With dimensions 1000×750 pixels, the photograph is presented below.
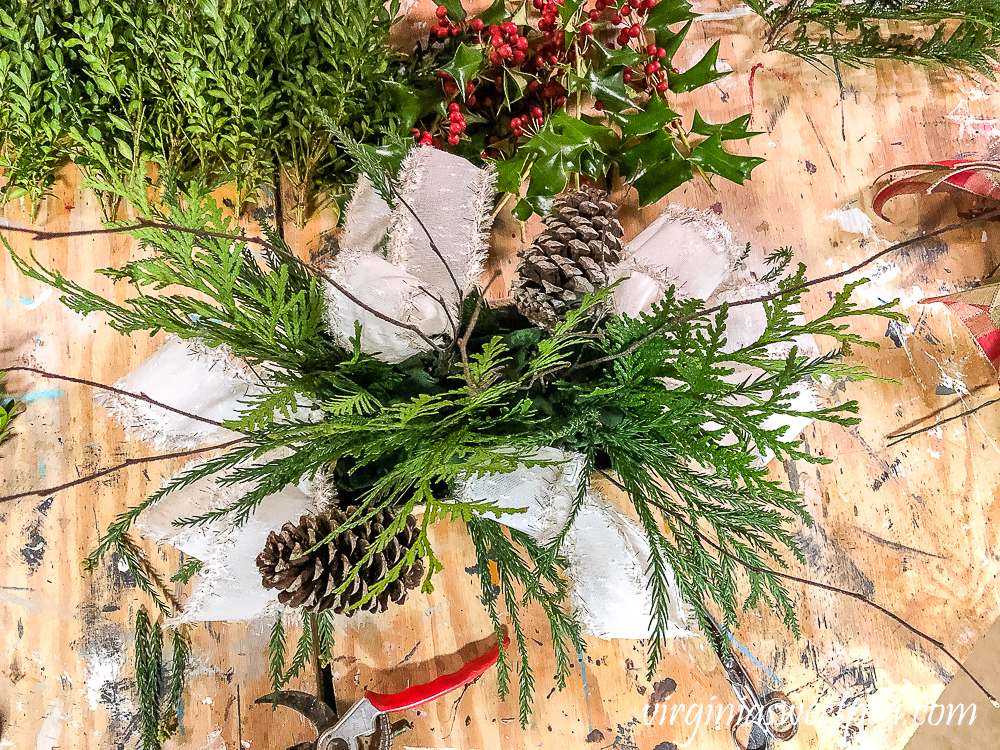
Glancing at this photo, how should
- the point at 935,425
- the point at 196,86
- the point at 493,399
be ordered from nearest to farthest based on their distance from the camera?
the point at 493,399 → the point at 196,86 → the point at 935,425

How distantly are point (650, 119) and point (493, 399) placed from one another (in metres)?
0.44

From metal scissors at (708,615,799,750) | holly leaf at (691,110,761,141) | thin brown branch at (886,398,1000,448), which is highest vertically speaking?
holly leaf at (691,110,761,141)

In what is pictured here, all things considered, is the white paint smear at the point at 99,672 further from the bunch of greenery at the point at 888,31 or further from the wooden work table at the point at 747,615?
the bunch of greenery at the point at 888,31

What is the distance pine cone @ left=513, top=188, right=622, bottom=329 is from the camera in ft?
1.78

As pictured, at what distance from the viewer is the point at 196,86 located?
697 millimetres

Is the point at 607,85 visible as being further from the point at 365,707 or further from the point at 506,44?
the point at 365,707

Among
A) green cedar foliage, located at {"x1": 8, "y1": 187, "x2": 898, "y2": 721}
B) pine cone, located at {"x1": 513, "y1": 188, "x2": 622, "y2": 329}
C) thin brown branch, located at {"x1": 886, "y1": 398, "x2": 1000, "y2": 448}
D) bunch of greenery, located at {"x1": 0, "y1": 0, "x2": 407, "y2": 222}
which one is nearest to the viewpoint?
green cedar foliage, located at {"x1": 8, "y1": 187, "x2": 898, "y2": 721}

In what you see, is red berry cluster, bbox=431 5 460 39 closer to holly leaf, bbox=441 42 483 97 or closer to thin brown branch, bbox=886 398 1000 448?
holly leaf, bbox=441 42 483 97


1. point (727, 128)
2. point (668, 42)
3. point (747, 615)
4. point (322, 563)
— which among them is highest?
point (668, 42)

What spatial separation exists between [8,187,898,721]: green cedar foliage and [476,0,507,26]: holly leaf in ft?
1.25

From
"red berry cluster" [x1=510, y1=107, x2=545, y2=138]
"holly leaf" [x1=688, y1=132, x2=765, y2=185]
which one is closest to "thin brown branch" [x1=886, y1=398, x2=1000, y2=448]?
"holly leaf" [x1=688, y1=132, x2=765, y2=185]

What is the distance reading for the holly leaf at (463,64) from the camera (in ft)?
2.35

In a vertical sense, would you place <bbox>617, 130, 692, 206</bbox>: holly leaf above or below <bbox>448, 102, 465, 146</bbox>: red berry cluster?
below

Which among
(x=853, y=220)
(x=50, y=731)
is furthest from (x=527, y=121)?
(x=50, y=731)
